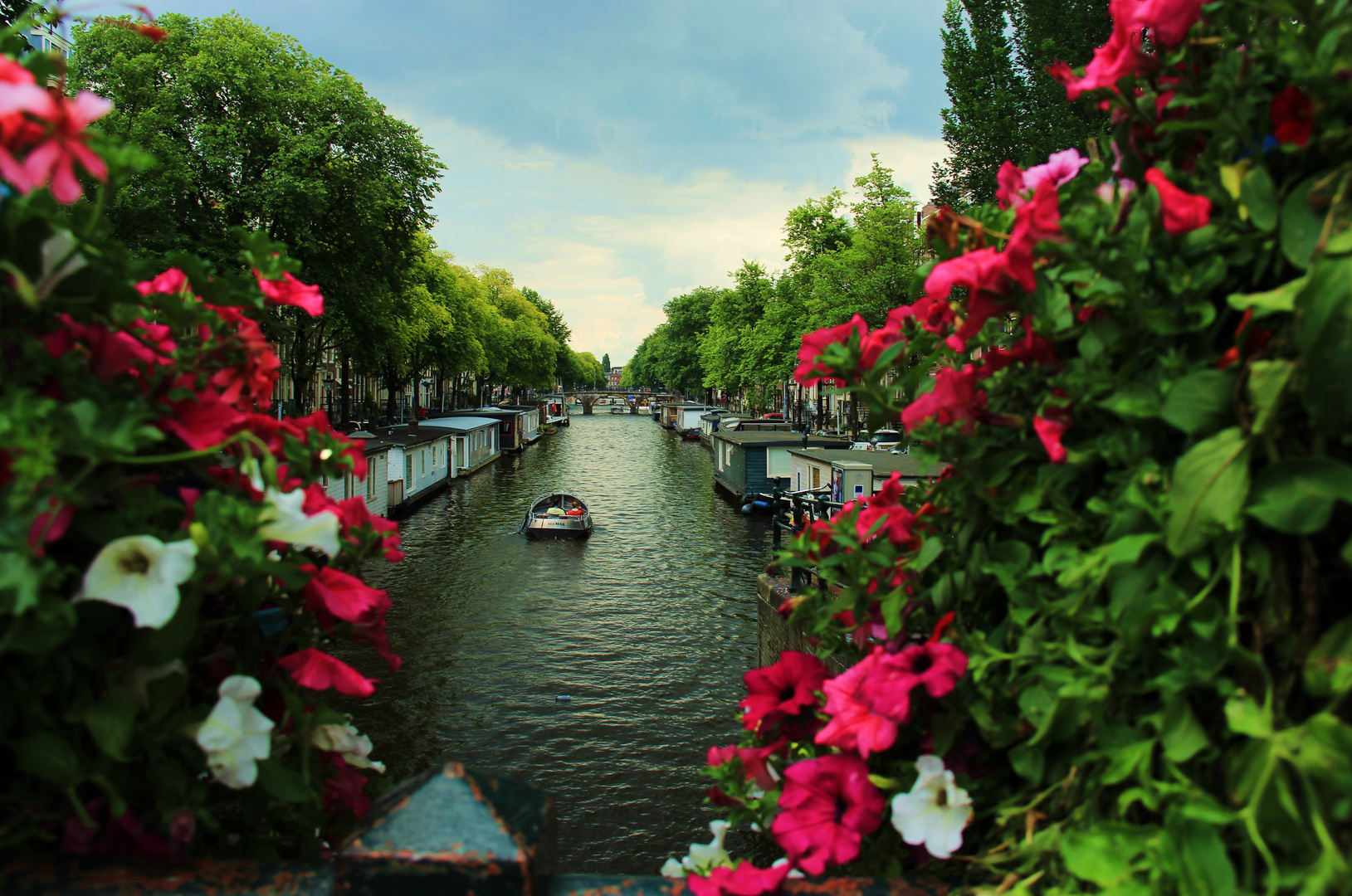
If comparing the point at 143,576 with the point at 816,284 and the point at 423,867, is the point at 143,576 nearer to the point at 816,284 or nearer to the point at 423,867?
the point at 423,867

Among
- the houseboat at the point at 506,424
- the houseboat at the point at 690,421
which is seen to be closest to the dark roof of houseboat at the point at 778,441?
the houseboat at the point at 506,424

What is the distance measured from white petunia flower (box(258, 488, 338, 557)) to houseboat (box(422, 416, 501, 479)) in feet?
131

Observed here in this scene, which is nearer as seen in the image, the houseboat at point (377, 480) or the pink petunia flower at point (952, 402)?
the pink petunia flower at point (952, 402)

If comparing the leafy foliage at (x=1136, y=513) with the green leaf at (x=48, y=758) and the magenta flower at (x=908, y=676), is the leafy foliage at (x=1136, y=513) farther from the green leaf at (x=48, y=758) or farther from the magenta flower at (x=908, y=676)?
the green leaf at (x=48, y=758)

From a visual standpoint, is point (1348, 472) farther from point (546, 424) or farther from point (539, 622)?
point (546, 424)

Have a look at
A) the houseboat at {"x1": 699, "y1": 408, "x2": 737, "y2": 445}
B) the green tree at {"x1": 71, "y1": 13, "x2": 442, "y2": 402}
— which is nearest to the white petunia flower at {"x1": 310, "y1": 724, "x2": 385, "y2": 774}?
the green tree at {"x1": 71, "y1": 13, "x2": 442, "y2": 402}

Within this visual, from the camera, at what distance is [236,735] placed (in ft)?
4.73

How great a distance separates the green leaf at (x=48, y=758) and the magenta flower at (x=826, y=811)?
3.81ft

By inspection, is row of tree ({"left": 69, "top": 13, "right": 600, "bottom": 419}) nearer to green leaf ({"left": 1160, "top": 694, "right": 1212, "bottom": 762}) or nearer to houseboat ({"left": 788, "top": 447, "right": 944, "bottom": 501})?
houseboat ({"left": 788, "top": 447, "right": 944, "bottom": 501})

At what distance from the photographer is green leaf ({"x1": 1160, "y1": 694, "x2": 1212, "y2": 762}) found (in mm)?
1142

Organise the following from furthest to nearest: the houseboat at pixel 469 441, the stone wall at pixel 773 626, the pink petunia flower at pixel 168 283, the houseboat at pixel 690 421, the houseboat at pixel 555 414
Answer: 1. the houseboat at pixel 555 414
2. the houseboat at pixel 690 421
3. the houseboat at pixel 469 441
4. the stone wall at pixel 773 626
5. the pink petunia flower at pixel 168 283

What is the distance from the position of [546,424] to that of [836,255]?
5209cm

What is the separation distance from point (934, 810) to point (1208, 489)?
2.42 ft

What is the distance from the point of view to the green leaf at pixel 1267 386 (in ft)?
3.41
